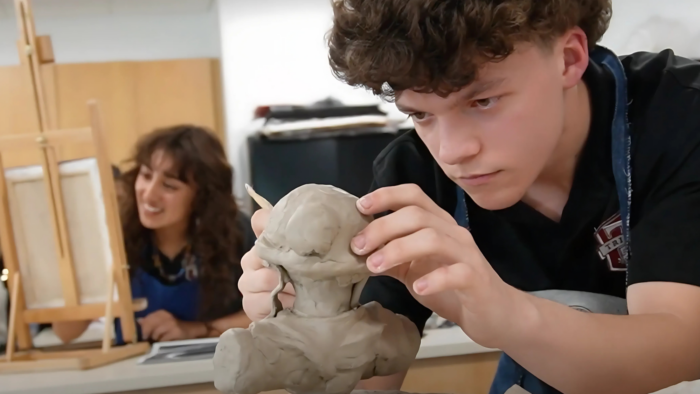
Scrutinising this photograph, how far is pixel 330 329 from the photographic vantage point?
60 centimetres

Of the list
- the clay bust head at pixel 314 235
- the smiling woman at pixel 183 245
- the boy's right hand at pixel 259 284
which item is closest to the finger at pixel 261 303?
the boy's right hand at pixel 259 284

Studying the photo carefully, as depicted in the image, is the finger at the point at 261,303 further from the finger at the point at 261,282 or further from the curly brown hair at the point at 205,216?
the curly brown hair at the point at 205,216

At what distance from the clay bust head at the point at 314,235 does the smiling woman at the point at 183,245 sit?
1.52 meters

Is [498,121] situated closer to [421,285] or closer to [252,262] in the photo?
[421,285]

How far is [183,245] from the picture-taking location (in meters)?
2.09

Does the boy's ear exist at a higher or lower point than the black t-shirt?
higher

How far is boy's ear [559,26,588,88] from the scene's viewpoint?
2.35 feet

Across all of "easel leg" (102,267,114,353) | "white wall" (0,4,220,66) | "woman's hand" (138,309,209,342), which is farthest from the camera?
"white wall" (0,4,220,66)

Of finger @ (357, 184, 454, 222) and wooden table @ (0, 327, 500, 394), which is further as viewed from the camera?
wooden table @ (0, 327, 500, 394)

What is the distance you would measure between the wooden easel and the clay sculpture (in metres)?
1.15

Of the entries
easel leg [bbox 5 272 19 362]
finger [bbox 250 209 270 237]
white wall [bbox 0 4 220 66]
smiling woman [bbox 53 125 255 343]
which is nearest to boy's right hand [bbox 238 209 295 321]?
finger [bbox 250 209 270 237]

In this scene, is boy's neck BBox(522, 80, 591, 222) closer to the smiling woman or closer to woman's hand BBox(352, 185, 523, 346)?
woman's hand BBox(352, 185, 523, 346)

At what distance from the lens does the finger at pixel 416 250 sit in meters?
0.56

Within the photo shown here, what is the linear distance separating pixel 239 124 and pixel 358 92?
0.54m
